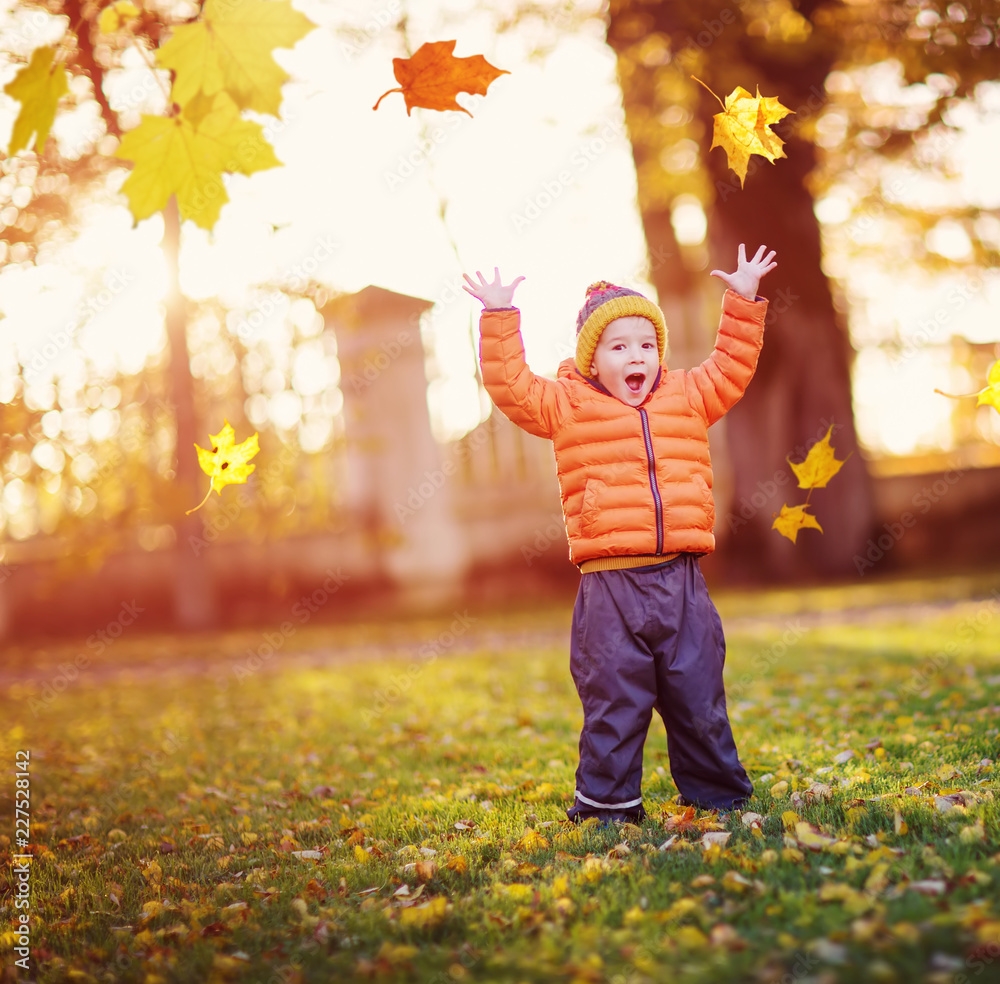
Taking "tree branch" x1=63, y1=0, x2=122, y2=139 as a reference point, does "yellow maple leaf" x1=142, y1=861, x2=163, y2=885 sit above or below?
below

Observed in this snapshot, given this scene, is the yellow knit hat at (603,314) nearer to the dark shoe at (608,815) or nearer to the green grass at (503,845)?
the dark shoe at (608,815)

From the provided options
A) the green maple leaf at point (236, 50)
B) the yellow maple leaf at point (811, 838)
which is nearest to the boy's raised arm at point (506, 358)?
the green maple leaf at point (236, 50)

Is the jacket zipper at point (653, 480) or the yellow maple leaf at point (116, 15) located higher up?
the yellow maple leaf at point (116, 15)

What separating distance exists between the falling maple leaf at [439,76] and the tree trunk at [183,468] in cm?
863

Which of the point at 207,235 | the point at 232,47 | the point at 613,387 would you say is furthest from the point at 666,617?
the point at 232,47

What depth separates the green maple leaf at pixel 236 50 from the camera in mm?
3029

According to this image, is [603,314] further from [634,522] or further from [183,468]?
[183,468]

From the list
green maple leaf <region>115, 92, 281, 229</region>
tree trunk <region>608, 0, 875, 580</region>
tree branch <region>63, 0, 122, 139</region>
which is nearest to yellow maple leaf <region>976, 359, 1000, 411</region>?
green maple leaf <region>115, 92, 281, 229</region>

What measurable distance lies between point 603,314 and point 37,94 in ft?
6.33

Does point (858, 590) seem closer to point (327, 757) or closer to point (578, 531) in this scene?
point (327, 757)

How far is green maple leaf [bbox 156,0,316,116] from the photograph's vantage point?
3.03 m

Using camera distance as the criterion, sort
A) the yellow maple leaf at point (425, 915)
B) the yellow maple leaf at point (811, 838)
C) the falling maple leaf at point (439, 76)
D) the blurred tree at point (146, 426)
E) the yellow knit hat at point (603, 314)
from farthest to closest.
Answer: the blurred tree at point (146, 426), the yellow knit hat at point (603, 314), the falling maple leaf at point (439, 76), the yellow maple leaf at point (811, 838), the yellow maple leaf at point (425, 915)

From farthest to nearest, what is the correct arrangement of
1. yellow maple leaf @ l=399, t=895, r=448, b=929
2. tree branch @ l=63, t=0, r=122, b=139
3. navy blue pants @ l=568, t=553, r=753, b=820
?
tree branch @ l=63, t=0, r=122, b=139
navy blue pants @ l=568, t=553, r=753, b=820
yellow maple leaf @ l=399, t=895, r=448, b=929

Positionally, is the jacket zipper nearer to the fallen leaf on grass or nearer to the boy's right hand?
the boy's right hand
